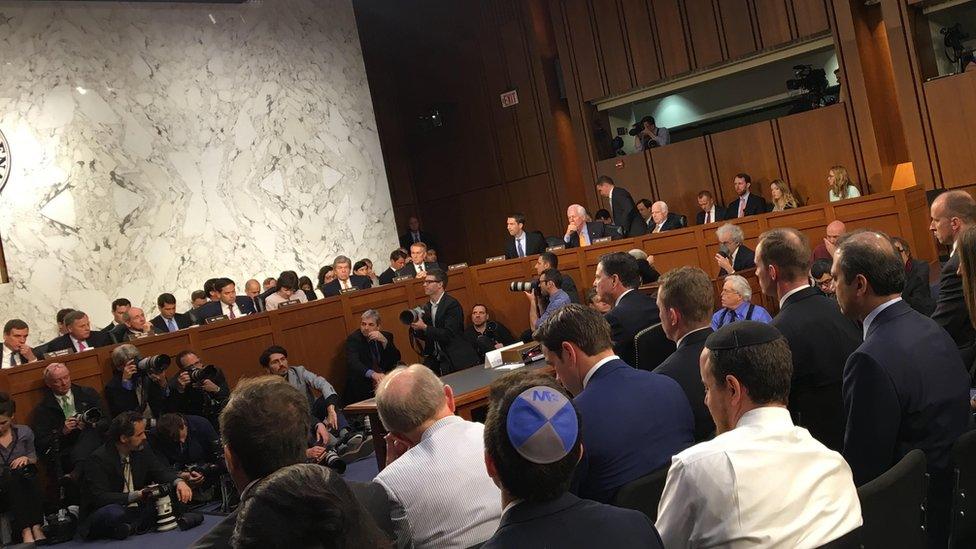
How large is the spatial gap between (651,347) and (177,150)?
7.73 meters

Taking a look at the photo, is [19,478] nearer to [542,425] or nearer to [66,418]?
[66,418]

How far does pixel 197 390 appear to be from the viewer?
7668 mm

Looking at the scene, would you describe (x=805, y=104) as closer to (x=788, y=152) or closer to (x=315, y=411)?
(x=788, y=152)

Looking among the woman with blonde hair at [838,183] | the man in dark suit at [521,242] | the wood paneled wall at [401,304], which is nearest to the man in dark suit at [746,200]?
the woman with blonde hair at [838,183]

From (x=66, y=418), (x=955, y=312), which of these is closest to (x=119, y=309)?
(x=66, y=418)

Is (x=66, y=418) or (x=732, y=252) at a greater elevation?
(x=732, y=252)

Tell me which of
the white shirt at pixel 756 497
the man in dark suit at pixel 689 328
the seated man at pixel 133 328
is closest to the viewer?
the white shirt at pixel 756 497

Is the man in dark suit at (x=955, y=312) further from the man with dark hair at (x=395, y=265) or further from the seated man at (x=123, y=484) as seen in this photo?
the man with dark hair at (x=395, y=265)

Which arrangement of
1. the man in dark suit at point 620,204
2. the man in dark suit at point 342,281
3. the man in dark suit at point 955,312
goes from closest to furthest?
1. the man in dark suit at point 955,312
2. the man in dark suit at point 342,281
3. the man in dark suit at point 620,204

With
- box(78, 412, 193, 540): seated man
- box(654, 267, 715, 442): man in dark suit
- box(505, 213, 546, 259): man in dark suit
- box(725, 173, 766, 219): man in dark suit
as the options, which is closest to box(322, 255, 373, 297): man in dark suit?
box(505, 213, 546, 259): man in dark suit

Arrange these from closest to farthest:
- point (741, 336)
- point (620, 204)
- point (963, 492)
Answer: point (741, 336) < point (963, 492) < point (620, 204)

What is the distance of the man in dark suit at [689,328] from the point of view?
11.2 ft

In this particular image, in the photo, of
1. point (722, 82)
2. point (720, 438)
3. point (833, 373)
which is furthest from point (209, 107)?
point (720, 438)

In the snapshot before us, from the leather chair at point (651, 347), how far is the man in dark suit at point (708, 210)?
6.75m
